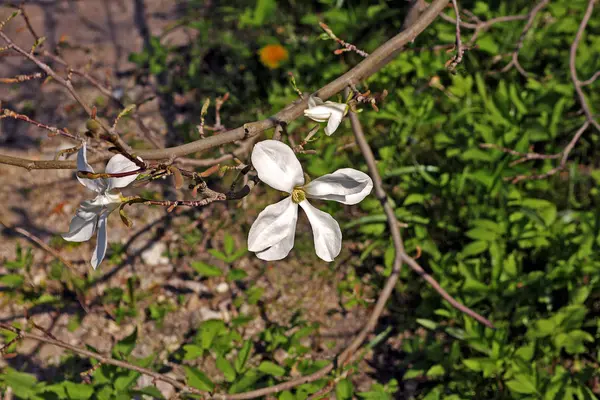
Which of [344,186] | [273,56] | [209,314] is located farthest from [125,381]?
[273,56]

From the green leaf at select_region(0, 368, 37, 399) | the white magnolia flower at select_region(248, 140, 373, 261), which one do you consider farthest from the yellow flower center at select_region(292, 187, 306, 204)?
the green leaf at select_region(0, 368, 37, 399)

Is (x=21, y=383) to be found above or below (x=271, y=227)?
below

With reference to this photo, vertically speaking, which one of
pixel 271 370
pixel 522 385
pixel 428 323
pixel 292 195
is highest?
pixel 292 195

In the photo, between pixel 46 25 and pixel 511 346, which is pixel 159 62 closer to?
pixel 46 25

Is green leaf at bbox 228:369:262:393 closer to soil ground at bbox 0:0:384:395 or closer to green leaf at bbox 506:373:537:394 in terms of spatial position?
soil ground at bbox 0:0:384:395

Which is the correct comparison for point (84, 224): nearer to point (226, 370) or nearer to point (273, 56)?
point (226, 370)

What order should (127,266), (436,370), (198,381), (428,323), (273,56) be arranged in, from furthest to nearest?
(273,56), (127,266), (428,323), (436,370), (198,381)

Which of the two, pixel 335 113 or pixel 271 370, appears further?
pixel 271 370
